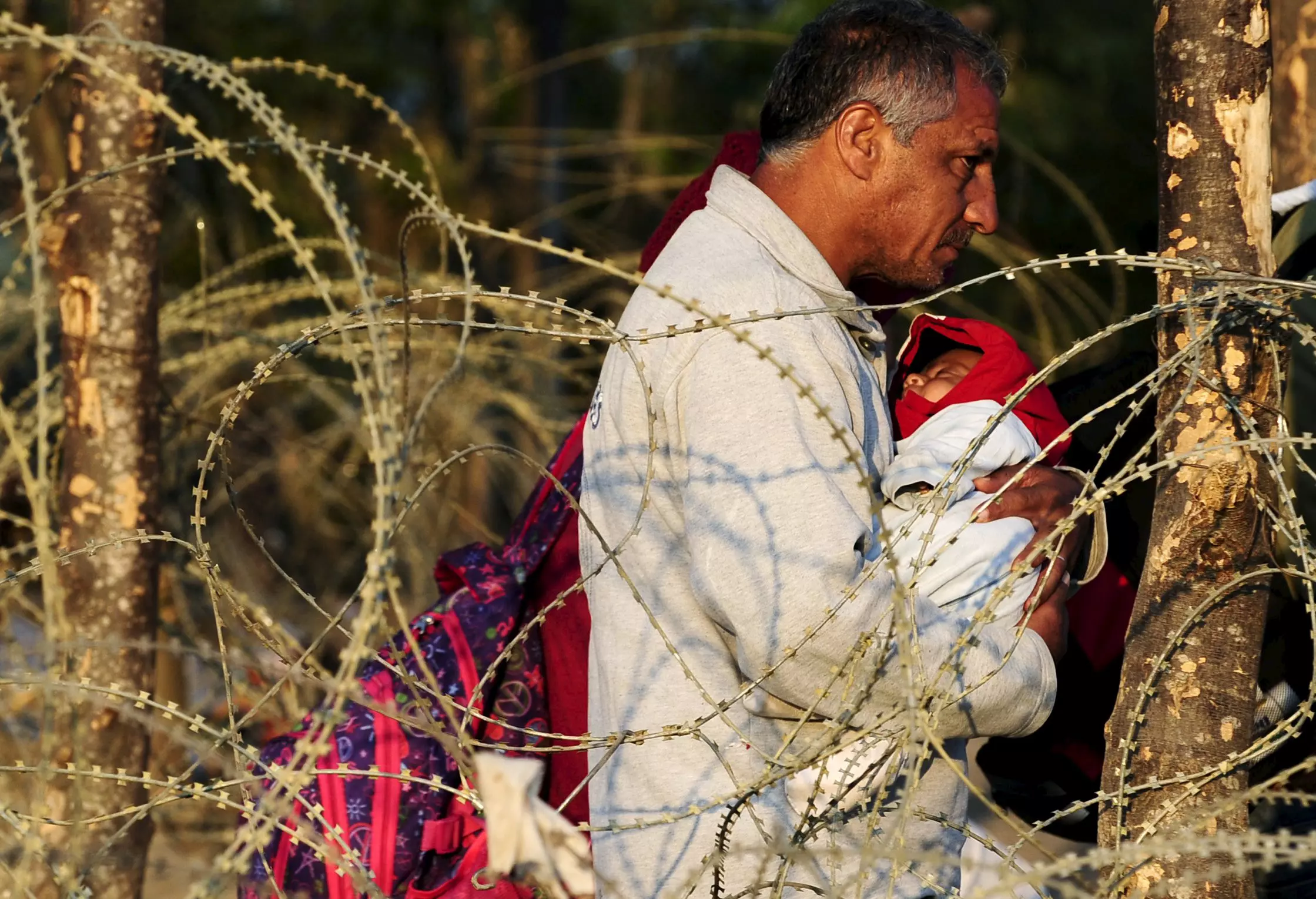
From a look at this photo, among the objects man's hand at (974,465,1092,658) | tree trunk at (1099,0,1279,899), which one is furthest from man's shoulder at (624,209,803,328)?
tree trunk at (1099,0,1279,899)

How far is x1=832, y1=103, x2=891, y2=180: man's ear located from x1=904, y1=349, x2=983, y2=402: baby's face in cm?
47

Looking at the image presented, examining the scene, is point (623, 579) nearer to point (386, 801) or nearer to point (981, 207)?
point (386, 801)

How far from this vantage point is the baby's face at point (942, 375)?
233 centimetres

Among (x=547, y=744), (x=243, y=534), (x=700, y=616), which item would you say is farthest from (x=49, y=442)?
(x=243, y=534)

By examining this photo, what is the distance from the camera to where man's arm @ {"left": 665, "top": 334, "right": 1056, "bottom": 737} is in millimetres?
1686

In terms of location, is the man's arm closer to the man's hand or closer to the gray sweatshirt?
the gray sweatshirt

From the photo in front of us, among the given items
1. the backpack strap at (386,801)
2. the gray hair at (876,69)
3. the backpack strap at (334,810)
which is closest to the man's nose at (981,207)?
the gray hair at (876,69)

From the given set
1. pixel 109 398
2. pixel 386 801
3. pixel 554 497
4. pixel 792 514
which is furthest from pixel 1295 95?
pixel 109 398

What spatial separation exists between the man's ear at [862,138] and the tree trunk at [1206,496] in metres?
0.40

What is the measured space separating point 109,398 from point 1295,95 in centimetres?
281

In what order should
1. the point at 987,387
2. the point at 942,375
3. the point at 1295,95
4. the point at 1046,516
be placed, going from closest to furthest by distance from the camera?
the point at 1046,516
the point at 987,387
the point at 942,375
the point at 1295,95

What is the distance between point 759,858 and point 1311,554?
80 centimetres

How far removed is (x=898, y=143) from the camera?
6.50 ft

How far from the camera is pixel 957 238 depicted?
2.08 metres
